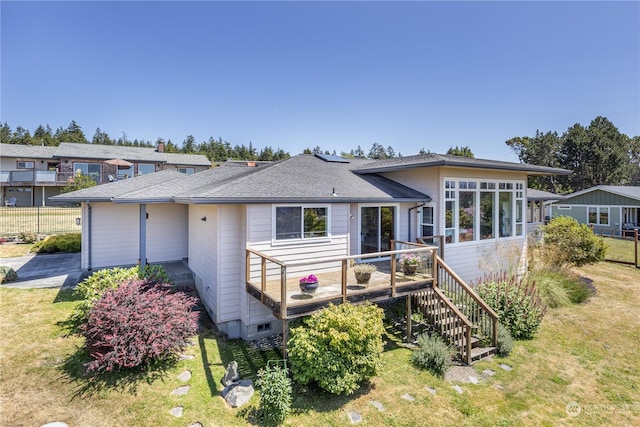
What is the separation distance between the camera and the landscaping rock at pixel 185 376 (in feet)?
19.5

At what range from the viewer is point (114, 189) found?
Result: 11.3 meters

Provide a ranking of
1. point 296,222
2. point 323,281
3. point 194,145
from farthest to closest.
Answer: point 194,145 → point 296,222 → point 323,281

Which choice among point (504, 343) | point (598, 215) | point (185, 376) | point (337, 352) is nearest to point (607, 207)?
point (598, 215)

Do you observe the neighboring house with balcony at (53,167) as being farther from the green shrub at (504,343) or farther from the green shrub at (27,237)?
the green shrub at (504,343)

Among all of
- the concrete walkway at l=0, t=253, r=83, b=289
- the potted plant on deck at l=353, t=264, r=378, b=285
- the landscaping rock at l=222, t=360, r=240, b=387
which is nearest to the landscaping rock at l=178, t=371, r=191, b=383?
the landscaping rock at l=222, t=360, r=240, b=387

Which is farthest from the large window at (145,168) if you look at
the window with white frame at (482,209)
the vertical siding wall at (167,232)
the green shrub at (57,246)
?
the window with white frame at (482,209)

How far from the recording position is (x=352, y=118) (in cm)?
2588

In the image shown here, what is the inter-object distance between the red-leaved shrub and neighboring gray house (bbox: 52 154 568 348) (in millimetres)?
1659

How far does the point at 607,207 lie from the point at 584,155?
16.6 metres

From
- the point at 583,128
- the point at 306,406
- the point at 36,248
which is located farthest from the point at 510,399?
the point at 583,128

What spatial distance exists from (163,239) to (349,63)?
1331 cm

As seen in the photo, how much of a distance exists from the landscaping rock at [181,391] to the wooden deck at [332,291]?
6.80 ft

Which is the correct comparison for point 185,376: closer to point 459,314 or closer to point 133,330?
point 133,330

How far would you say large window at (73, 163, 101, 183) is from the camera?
29.5 m
